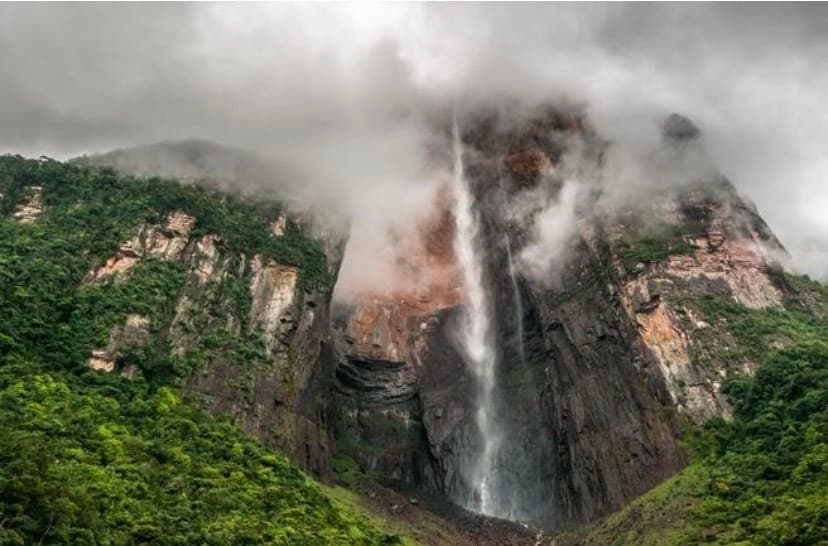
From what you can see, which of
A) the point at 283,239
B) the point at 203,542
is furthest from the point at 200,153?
the point at 203,542

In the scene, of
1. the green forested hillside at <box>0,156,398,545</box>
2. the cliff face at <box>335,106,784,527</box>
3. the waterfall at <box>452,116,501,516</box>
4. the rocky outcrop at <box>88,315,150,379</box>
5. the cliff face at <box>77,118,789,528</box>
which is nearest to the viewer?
the green forested hillside at <box>0,156,398,545</box>

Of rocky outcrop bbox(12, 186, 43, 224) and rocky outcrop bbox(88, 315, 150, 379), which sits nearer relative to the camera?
rocky outcrop bbox(88, 315, 150, 379)

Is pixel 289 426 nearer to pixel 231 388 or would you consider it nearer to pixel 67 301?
pixel 231 388

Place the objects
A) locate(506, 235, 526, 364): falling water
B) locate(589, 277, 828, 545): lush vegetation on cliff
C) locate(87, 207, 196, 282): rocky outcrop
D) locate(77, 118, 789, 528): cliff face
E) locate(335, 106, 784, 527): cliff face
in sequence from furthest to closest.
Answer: locate(506, 235, 526, 364): falling water
locate(87, 207, 196, 282): rocky outcrop
locate(335, 106, 784, 527): cliff face
locate(77, 118, 789, 528): cliff face
locate(589, 277, 828, 545): lush vegetation on cliff

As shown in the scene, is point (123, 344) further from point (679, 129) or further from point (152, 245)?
point (679, 129)

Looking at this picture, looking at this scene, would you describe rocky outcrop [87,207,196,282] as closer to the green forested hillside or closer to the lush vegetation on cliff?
the green forested hillside

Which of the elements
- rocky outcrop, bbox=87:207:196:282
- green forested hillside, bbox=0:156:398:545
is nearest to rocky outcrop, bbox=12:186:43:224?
green forested hillside, bbox=0:156:398:545
